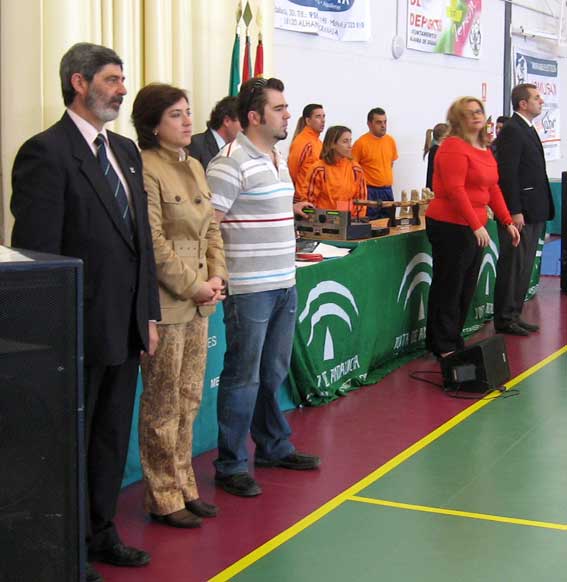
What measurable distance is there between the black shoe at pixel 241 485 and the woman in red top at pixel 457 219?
2446 mm

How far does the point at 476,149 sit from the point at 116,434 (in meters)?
3.48

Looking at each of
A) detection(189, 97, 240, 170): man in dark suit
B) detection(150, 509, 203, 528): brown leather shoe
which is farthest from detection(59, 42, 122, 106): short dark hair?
detection(189, 97, 240, 170): man in dark suit

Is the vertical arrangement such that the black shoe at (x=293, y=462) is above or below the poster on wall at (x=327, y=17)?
below

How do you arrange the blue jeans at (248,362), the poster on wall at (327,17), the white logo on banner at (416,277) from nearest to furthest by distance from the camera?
the blue jeans at (248,362) < the white logo on banner at (416,277) < the poster on wall at (327,17)

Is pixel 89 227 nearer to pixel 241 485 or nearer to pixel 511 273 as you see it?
pixel 241 485

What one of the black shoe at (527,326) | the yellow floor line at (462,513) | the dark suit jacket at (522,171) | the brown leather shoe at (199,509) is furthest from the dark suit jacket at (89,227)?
the black shoe at (527,326)

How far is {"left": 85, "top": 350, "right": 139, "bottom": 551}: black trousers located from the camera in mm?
3219

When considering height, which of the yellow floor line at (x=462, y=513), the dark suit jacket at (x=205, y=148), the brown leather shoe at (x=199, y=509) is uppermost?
the dark suit jacket at (x=205, y=148)

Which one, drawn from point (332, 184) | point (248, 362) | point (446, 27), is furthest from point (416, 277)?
point (446, 27)

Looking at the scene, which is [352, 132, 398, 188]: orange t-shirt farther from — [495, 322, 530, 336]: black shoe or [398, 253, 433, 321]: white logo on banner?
[398, 253, 433, 321]: white logo on banner

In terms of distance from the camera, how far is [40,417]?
2555 mm

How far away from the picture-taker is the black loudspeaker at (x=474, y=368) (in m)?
5.67

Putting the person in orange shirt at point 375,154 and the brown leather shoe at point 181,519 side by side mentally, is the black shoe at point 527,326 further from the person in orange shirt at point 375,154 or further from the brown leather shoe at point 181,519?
the brown leather shoe at point 181,519

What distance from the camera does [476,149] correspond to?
6.09 m
